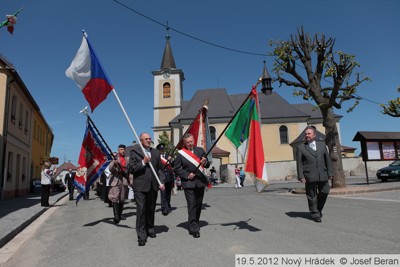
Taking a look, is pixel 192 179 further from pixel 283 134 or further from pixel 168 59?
pixel 168 59

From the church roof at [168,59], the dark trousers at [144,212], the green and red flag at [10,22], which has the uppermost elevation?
the church roof at [168,59]

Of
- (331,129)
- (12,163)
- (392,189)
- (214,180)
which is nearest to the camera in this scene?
(392,189)

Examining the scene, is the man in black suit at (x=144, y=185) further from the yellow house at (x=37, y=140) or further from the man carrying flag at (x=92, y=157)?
the yellow house at (x=37, y=140)

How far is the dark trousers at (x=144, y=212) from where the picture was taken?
5375 millimetres

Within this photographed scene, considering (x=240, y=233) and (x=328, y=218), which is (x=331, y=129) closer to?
(x=328, y=218)

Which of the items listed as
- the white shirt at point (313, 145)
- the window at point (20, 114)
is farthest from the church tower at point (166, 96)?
the white shirt at point (313, 145)

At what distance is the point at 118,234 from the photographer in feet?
20.5

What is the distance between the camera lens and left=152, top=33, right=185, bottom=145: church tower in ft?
177

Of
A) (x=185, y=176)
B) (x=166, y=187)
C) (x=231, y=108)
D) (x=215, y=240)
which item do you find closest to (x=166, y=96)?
(x=231, y=108)

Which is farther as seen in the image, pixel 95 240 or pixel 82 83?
pixel 82 83

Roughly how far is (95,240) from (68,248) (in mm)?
587

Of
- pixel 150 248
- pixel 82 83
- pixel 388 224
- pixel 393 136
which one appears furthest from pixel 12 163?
pixel 393 136

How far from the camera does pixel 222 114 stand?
49438 mm

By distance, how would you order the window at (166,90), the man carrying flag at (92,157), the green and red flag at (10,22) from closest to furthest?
the man carrying flag at (92,157) < the green and red flag at (10,22) < the window at (166,90)
